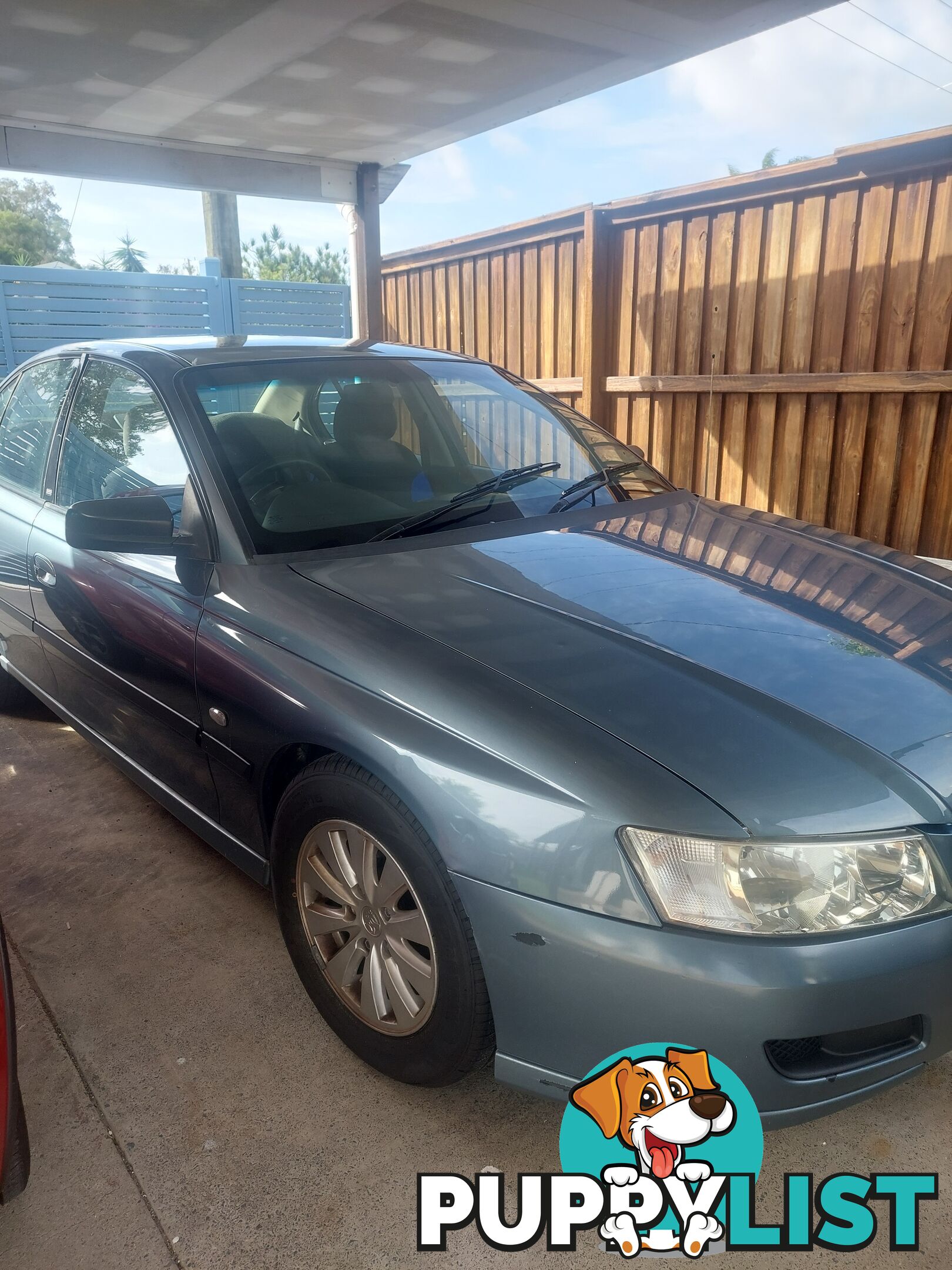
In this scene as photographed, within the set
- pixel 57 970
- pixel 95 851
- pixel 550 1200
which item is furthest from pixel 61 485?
pixel 550 1200

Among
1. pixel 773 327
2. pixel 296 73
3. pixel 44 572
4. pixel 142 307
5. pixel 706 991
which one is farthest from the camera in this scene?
pixel 142 307

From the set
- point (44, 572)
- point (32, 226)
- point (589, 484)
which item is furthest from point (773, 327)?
point (32, 226)

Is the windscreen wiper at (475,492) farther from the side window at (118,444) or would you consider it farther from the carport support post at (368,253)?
the carport support post at (368,253)

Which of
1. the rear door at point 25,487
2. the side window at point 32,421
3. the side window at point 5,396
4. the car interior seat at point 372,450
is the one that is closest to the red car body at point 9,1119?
the car interior seat at point 372,450

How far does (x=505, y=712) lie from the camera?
1.69 m

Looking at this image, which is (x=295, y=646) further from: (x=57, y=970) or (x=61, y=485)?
(x=61, y=485)

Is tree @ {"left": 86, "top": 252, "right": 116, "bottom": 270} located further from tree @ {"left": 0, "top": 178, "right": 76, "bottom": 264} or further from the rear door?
the rear door

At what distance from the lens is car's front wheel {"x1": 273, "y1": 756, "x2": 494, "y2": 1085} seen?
173 centimetres

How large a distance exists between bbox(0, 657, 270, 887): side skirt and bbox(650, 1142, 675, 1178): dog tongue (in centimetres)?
109

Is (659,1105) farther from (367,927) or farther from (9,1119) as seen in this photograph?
(9,1119)

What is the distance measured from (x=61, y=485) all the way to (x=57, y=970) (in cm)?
160

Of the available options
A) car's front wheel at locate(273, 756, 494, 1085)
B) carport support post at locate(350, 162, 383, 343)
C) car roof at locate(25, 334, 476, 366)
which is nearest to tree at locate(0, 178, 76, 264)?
carport support post at locate(350, 162, 383, 343)

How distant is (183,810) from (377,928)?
0.96m

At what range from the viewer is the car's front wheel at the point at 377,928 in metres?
1.73
